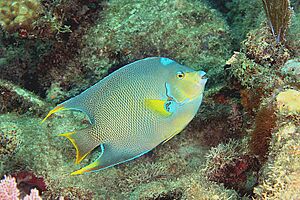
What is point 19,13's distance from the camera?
3.50m

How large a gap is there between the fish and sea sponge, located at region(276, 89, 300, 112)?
51 centimetres

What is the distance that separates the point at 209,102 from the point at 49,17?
1.93m

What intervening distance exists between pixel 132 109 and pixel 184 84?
0.37 metres

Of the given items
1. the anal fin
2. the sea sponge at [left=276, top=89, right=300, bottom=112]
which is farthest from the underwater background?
the anal fin

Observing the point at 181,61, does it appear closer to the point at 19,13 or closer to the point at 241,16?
the point at 241,16

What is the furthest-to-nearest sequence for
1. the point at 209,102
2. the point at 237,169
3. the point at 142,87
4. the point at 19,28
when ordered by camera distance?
the point at 19,28 → the point at 209,102 → the point at 237,169 → the point at 142,87

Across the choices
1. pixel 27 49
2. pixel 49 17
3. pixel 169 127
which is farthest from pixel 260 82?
pixel 27 49

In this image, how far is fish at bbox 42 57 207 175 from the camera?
2115mm

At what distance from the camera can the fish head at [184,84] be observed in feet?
7.05

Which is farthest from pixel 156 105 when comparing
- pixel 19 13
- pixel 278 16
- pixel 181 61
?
pixel 19 13

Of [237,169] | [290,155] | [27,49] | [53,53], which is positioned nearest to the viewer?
[290,155]

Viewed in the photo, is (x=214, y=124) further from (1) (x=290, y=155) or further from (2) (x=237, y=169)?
(1) (x=290, y=155)

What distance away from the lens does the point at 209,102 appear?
3.01 meters

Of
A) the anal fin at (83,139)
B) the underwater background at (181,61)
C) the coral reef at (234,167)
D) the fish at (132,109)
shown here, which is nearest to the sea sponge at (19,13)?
the underwater background at (181,61)
